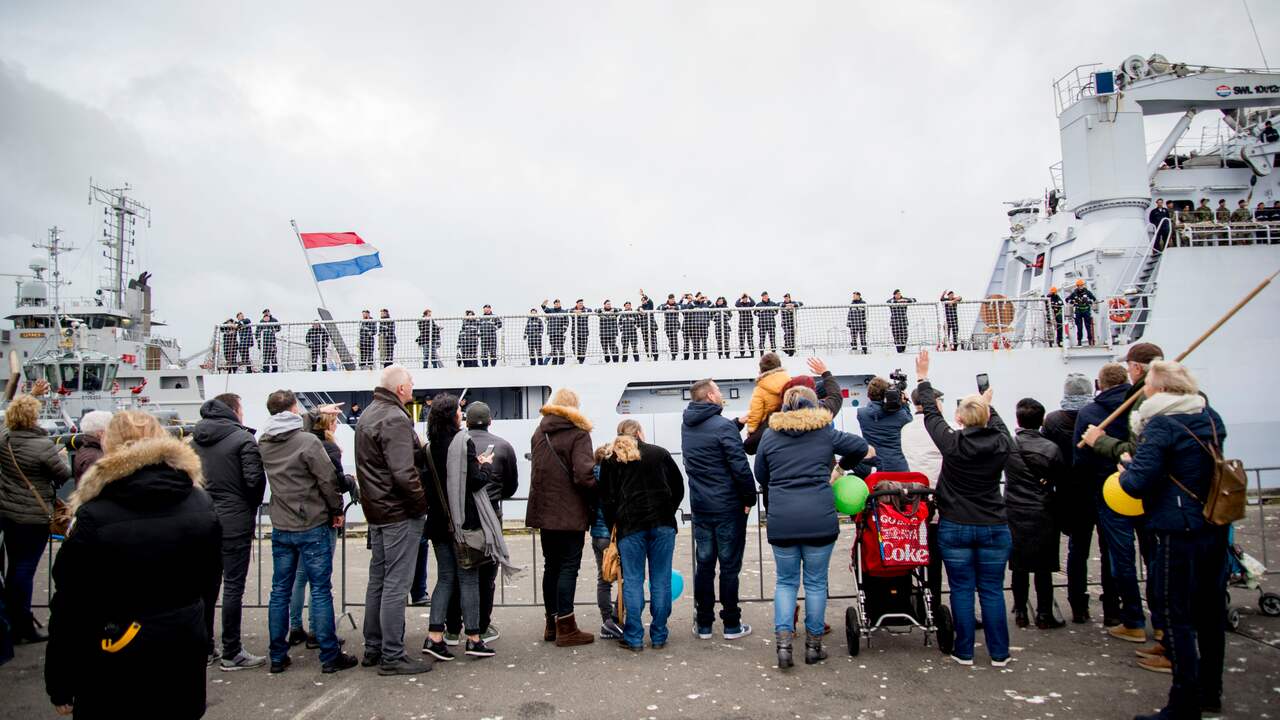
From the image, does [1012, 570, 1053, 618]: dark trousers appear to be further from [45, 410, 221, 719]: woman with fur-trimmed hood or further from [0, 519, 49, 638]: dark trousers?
[0, 519, 49, 638]: dark trousers

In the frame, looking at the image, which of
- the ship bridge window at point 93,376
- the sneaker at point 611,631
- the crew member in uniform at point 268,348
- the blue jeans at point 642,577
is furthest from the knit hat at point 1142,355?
the ship bridge window at point 93,376

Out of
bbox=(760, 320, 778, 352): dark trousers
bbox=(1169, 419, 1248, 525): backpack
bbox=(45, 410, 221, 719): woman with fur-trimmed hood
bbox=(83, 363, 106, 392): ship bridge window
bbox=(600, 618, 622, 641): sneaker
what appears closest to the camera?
bbox=(45, 410, 221, 719): woman with fur-trimmed hood

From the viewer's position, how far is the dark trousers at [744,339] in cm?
1350

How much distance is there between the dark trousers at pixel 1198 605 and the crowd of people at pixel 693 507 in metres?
0.01

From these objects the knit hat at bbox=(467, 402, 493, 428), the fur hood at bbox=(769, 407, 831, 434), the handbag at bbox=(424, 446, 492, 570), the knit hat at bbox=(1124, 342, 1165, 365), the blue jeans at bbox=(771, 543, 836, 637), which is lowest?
the blue jeans at bbox=(771, 543, 836, 637)

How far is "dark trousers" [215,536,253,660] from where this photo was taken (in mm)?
4766

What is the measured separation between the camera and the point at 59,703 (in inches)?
94.1

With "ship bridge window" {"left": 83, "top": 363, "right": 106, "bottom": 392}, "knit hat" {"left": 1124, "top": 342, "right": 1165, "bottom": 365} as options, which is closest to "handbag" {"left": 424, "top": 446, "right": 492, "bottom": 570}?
"knit hat" {"left": 1124, "top": 342, "right": 1165, "bottom": 365}

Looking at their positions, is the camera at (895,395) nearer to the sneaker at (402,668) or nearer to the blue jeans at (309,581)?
the sneaker at (402,668)

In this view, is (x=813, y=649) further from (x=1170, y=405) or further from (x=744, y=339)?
(x=744, y=339)

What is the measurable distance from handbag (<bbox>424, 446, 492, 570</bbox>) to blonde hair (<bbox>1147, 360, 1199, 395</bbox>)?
419 centimetres

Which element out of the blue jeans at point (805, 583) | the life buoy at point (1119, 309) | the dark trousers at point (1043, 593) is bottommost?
the dark trousers at point (1043, 593)

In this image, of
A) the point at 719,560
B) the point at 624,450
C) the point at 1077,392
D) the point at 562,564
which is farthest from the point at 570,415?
the point at 1077,392

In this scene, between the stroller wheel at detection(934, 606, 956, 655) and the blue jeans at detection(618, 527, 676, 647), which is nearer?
the stroller wheel at detection(934, 606, 956, 655)
